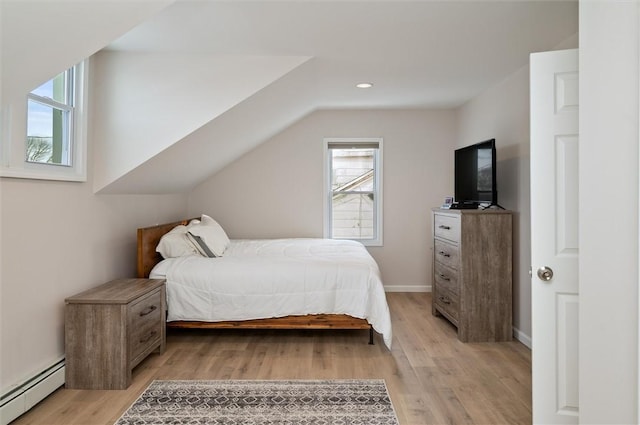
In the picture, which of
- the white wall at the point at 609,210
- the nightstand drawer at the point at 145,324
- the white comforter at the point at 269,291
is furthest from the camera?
the white comforter at the point at 269,291

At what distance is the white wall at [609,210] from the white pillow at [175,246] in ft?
10.4

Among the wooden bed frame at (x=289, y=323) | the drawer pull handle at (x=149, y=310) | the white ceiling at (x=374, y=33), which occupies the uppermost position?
the white ceiling at (x=374, y=33)

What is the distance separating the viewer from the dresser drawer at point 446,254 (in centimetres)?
387

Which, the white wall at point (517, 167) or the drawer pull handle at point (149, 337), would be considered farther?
the white wall at point (517, 167)

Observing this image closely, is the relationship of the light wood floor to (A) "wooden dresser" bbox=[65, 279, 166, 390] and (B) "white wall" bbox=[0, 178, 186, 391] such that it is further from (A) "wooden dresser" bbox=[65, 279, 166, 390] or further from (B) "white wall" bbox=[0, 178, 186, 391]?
(B) "white wall" bbox=[0, 178, 186, 391]

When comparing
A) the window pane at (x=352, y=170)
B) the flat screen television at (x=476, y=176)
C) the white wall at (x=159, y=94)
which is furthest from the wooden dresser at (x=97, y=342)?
the window pane at (x=352, y=170)

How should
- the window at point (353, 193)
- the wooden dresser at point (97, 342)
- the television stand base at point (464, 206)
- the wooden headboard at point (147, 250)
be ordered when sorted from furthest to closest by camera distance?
the window at point (353, 193)
the television stand base at point (464, 206)
the wooden headboard at point (147, 250)
the wooden dresser at point (97, 342)

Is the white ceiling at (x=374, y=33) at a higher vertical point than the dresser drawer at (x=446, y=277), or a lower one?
higher

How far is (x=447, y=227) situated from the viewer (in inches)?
162

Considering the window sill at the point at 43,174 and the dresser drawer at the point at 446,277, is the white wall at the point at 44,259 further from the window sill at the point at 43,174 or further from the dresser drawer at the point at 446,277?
the dresser drawer at the point at 446,277

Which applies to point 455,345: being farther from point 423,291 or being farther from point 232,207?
point 232,207

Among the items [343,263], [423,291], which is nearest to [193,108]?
[343,263]

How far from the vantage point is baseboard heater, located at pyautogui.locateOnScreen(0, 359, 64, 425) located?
227cm

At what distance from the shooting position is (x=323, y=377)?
2.92 m
